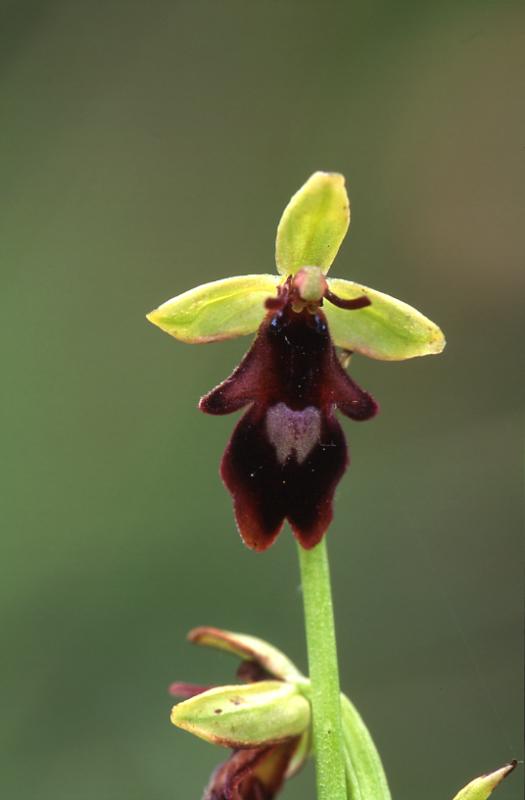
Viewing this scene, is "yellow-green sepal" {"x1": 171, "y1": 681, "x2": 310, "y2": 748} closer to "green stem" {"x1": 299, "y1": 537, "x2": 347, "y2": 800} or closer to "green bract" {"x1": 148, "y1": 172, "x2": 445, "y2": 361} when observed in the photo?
"green stem" {"x1": 299, "y1": 537, "x2": 347, "y2": 800}

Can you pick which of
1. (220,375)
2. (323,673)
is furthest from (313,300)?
(220,375)

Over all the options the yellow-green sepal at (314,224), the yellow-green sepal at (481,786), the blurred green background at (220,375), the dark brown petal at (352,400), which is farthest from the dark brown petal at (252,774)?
the blurred green background at (220,375)

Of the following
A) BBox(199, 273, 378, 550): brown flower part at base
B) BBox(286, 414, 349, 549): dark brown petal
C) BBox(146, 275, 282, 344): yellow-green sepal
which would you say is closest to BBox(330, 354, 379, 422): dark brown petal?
BBox(199, 273, 378, 550): brown flower part at base

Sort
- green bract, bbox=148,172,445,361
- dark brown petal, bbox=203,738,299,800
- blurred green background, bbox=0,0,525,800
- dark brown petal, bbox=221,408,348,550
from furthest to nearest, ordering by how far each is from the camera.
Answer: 1. blurred green background, bbox=0,0,525,800
2. dark brown petal, bbox=203,738,299,800
3. green bract, bbox=148,172,445,361
4. dark brown petal, bbox=221,408,348,550

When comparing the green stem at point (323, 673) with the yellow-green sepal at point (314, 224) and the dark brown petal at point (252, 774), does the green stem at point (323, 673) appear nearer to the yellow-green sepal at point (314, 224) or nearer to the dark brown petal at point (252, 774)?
the dark brown petal at point (252, 774)

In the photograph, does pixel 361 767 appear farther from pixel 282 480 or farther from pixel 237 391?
pixel 237 391

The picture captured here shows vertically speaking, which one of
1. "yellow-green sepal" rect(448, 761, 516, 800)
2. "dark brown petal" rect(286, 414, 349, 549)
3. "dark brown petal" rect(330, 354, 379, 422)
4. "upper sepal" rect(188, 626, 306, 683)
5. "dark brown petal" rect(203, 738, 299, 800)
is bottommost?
"yellow-green sepal" rect(448, 761, 516, 800)

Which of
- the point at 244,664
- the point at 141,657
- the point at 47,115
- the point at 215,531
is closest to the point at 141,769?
the point at 141,657
